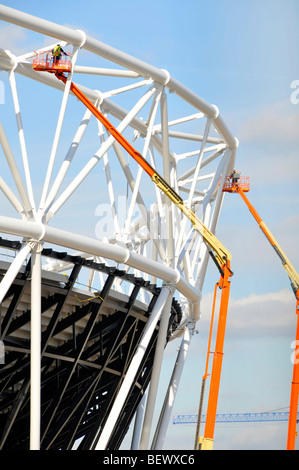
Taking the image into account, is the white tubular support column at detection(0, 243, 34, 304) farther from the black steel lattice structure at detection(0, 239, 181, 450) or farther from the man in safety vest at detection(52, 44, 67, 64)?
the man in safety vest at detection(52, 44, 67, 64)

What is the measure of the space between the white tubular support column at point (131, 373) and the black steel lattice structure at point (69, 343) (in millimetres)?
911

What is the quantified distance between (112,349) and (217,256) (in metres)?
8.55

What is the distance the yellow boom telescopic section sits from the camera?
36.6 meters

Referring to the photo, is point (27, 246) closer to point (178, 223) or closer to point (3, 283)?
point (3, 283)

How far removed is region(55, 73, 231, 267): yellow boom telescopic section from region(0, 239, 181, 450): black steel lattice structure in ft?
11.1

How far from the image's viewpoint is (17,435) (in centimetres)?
4050

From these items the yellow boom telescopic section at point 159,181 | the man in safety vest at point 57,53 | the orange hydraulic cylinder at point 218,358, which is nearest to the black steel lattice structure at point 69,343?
the orange hydraulic cylinder at point 218,358

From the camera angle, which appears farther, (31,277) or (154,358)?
(154,358)

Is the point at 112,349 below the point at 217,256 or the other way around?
below

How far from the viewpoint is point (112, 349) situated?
3528cm

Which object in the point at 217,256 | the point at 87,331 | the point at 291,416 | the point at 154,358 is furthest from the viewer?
the point at 291,416
